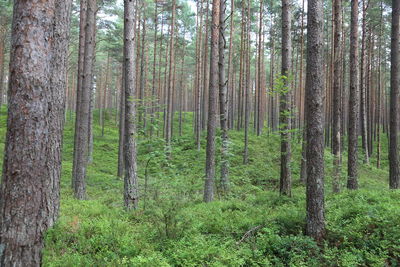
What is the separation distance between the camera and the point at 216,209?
7266mm

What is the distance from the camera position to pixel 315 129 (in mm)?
4719

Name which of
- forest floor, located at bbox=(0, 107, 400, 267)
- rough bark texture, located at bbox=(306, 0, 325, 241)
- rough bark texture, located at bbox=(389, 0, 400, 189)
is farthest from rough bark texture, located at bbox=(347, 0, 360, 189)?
rough bark texture, located at bbox=(306, 0, 325, 241)

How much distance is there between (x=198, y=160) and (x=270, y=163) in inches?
182

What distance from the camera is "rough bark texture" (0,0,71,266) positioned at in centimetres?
297

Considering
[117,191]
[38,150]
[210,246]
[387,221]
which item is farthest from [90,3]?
[387,221]

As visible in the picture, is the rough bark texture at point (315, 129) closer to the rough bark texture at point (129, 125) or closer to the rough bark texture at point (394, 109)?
the rough bark texture at point (129, 125)

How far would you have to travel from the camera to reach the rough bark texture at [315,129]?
471 centimetres

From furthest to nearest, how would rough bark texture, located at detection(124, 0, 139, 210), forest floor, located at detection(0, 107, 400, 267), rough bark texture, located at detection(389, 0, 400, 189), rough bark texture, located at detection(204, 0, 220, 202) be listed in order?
rough bark texture, located at detection(389, 0, 400, 189)
rough bark texture, located at detection(204, 0, 220, 202)
rough bark texture, located at detection(124, 0, 139, 210)
forest floor, located at detection(0, 107, 400, 267)

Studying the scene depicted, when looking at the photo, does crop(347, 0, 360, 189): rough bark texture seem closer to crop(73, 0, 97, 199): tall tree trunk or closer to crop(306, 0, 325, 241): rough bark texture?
crop(306, 0, 325, 241): rough bark texture

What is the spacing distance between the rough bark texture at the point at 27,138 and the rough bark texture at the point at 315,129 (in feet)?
13.8

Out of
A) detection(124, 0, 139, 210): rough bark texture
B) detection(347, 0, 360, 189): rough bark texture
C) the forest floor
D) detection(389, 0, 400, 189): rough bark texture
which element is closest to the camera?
the forest floor

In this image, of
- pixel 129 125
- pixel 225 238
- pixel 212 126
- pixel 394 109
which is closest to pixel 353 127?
pixel 394 109

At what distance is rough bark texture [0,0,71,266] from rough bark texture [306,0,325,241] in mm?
4211

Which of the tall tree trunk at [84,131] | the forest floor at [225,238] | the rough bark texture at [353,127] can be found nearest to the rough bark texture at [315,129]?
the forest floor at [225,238]
